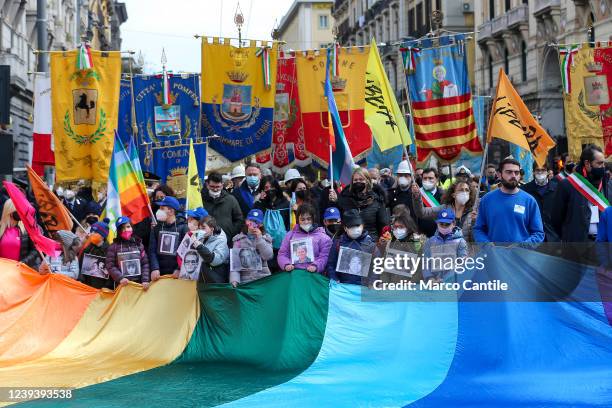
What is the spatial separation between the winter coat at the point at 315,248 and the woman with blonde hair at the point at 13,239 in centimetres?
330

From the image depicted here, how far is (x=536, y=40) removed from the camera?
43594 mm

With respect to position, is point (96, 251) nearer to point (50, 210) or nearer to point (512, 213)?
point (50, 210)

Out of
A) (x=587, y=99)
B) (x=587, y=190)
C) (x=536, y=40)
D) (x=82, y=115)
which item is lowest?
(x=587, y=190)

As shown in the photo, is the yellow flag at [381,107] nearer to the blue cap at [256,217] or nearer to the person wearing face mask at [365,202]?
the person wearing face mask at [365,202]

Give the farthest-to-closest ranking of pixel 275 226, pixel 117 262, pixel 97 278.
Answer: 1. pixel 275 226
2. pixel 97 278
3. pixel 117 262

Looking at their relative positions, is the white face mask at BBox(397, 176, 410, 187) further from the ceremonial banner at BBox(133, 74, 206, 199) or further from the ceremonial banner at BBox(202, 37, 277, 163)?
the ceremonial banner at BBox(133, 74, 206, 199)

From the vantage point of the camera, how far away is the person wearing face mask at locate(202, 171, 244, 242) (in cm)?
1185

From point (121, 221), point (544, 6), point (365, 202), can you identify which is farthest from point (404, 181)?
point (544, 6)

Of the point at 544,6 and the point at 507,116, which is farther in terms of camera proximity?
the point at 544,6

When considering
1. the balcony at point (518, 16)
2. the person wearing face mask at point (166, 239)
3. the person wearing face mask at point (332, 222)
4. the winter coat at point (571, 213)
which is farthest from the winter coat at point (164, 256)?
the balcony at point (518, 16)

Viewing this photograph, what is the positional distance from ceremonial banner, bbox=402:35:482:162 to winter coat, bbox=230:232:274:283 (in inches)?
160

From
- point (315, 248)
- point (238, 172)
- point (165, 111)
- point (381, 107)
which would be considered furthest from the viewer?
point (165, 111)

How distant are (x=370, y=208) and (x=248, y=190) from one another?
9.27ft

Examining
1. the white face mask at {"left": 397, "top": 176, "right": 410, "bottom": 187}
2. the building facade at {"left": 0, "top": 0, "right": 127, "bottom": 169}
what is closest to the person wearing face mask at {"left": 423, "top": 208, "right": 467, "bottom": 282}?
the white face mask at {"left": 397, "top": 176, "right": 410, "bottom": 187}
